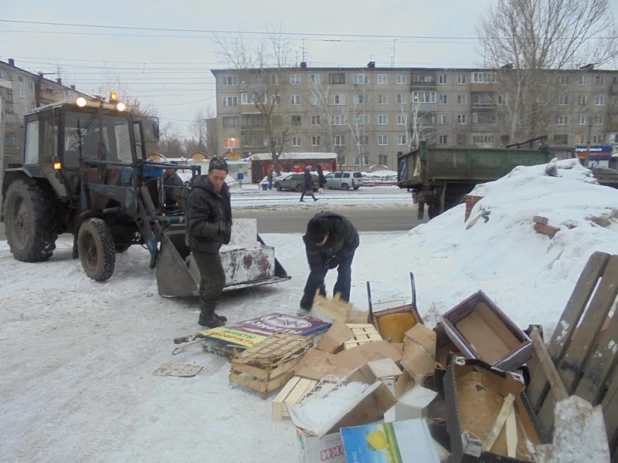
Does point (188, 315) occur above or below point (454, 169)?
below

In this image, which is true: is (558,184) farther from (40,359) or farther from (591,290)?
(40,359)

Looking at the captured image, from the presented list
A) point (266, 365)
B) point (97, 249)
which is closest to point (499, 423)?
point (266, 365)

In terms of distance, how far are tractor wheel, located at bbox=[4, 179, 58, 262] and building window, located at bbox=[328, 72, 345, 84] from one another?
55.1 meters

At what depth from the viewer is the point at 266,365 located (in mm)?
3650

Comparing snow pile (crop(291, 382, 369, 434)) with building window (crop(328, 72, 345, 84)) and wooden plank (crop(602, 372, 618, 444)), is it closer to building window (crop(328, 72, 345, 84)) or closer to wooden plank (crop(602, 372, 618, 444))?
wooden plank (crop(602, 372, 618, 444))

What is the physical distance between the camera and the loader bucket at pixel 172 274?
18.7ft

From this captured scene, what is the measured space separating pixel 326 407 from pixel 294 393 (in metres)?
0.47

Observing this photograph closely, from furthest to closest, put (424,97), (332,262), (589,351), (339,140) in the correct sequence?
(424,97), (339,140), (332,262), (589,351)

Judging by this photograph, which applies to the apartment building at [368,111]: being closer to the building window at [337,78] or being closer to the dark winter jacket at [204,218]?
the building window at [337,78]

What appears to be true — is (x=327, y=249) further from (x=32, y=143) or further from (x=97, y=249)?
(x=32, y=143)

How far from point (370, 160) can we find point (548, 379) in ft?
198

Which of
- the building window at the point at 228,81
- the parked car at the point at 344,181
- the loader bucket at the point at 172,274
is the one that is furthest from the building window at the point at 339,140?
the loader bucket at the point at 172,274

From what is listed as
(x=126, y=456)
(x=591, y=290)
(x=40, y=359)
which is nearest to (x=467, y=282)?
(x=591, y=290)

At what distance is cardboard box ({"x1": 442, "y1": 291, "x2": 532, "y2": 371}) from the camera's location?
11.7 ft
